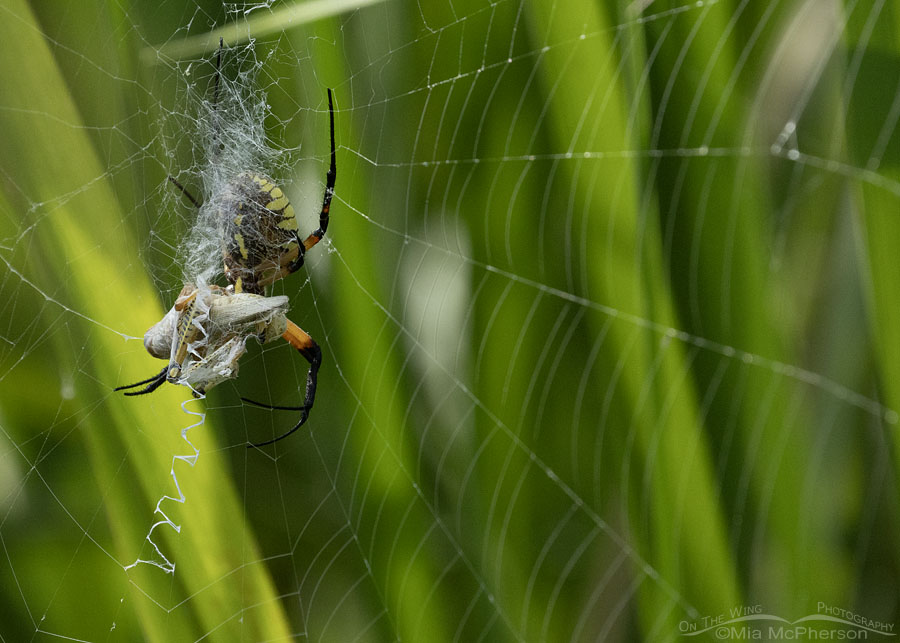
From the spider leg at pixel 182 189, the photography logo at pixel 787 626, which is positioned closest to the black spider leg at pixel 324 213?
the spider leg at pixel 182 189

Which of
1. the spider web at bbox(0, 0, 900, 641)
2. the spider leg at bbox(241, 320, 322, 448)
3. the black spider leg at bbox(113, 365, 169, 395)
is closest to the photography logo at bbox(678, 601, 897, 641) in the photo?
the spider web at bbox(0, 0, 900, 641)

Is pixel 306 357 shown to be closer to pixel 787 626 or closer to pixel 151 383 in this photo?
pixel 151 383

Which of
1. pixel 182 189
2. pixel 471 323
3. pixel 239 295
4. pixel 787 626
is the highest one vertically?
pixel 182 189

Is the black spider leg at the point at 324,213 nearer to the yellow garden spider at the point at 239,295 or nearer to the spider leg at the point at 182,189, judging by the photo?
the yellow garden spider at the point at 239,295

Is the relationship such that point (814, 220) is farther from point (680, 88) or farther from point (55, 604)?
point (55, 604)

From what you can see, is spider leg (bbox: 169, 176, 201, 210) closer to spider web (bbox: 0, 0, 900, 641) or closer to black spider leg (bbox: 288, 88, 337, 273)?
spider web (bbox: 0, 0, 900, 641)

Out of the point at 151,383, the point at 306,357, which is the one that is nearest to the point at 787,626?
the point at 306,357

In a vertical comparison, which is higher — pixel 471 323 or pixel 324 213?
pixel 324 213
